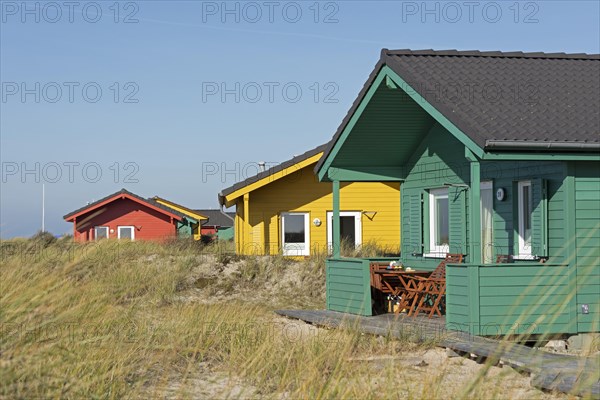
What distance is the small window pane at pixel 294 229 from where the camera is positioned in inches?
1101

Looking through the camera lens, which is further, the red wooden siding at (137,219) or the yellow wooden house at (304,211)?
the red wooden siding at (137,219)

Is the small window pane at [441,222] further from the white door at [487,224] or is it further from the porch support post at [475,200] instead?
the porch support post at [475,200]

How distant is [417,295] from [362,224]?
44.8ft

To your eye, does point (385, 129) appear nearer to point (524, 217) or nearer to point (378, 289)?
point (378, 289)

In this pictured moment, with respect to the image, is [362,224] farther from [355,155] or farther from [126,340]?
[126,340]

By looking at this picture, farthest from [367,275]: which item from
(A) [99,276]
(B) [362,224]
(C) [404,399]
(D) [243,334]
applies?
(B) [362,224]

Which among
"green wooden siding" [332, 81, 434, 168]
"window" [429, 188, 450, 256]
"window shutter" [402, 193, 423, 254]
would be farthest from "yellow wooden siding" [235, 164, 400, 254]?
"green wooden siding" [332, 81, 434, 168]

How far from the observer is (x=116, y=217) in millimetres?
42500

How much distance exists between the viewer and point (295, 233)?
28094 mm

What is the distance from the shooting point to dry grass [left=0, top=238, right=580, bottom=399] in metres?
5.94

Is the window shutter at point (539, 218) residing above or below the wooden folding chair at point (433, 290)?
above

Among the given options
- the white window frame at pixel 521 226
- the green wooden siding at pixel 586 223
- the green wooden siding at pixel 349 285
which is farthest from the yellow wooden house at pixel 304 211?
the green wooden siding at pixel 586 223

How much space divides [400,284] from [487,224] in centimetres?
171

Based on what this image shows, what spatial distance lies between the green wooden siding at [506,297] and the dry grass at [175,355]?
128cm
